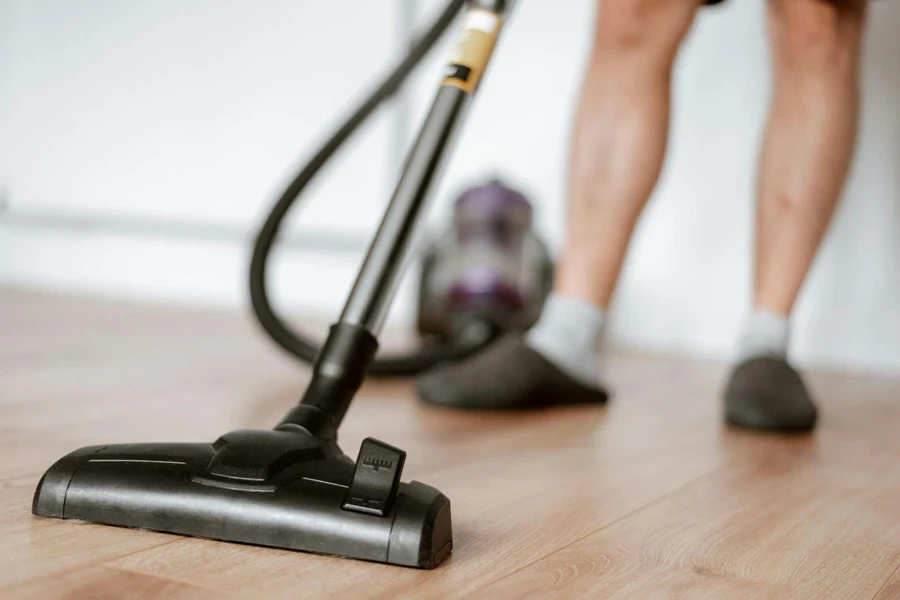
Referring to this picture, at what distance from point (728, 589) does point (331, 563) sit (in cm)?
26

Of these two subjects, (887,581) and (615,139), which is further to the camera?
(615,139)

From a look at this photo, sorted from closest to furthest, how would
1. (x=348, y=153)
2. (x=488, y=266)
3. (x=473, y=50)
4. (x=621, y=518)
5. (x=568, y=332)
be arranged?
1. (x=621, y=518)
2. (x=473, y=50)
3. (x=568, y=332)
4. (x=488, y=266)
5. (x=348, y=153)

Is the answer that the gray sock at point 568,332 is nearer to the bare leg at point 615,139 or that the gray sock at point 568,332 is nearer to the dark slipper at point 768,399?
the bare leg at point 615,139

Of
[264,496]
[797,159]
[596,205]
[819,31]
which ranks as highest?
[819,31]

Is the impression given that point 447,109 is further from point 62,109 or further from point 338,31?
point 62,109

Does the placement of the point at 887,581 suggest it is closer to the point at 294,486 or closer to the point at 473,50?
the point at 294,486

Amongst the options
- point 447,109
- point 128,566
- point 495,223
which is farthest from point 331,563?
point 495,223

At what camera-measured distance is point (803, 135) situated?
56.1 inches

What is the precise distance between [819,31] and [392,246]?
77 centimetres

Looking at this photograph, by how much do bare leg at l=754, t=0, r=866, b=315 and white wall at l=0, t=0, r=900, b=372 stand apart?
69 cm

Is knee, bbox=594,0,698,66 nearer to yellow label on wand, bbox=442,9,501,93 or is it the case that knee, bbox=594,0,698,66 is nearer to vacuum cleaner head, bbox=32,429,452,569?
yellow label on wand, bbox=442,9,501,93

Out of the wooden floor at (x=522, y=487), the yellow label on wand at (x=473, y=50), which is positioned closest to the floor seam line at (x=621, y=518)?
the wooden floor at (x=522, y=487)

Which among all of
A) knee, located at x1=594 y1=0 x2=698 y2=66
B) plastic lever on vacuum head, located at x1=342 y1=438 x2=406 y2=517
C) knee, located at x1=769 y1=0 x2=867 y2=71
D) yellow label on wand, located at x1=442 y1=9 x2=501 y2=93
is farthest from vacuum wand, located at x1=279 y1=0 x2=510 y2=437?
knee, located at x1=769 y1=0 x2=867 y2=71

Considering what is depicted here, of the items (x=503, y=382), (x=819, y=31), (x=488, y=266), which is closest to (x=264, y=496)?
(x=503, y=382)
